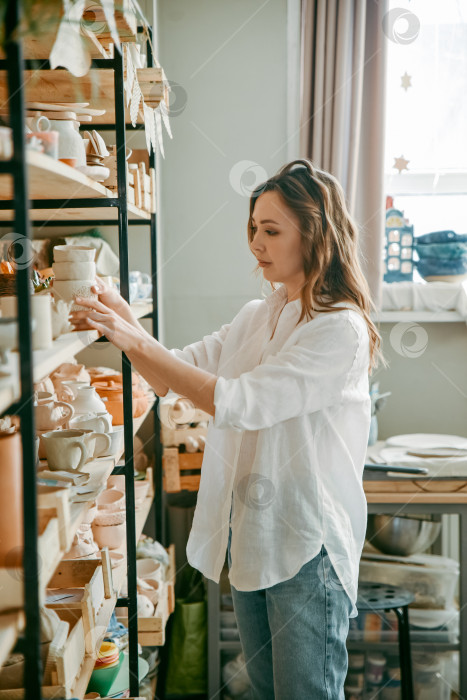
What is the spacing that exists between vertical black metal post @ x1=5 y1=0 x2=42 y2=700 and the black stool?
1.50 metres

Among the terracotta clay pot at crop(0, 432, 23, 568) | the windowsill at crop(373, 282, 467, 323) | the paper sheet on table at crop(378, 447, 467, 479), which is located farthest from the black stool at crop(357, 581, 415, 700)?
the terracotta clay pot at crop(0, 432, 23, 568)

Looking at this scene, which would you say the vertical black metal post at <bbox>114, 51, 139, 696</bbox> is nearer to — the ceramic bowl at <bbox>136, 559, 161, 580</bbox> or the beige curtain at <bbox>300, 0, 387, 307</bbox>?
the ceramic bowl at <bbox>136, 559, 161, 580</bbox>

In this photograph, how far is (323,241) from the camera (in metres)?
1.49

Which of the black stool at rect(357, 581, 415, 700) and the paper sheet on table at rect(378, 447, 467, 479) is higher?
the paper sheet on table at rect(378, 447, 467, 479)

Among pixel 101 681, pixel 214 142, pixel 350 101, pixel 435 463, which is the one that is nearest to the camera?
pixel 101 681

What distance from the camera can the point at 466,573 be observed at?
90.2 inches

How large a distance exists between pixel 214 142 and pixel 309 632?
6.32ft

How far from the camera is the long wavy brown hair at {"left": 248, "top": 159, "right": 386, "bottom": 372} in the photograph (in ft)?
4.90

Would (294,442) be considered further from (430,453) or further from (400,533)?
(400,533)

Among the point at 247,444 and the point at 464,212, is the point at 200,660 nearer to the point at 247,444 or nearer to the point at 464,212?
the point at 247,444

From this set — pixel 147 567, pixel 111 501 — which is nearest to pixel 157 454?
pixel 147 567

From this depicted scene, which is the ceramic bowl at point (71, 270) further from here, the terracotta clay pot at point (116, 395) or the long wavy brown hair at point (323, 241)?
the terracotta clay pot at point (116, 395)

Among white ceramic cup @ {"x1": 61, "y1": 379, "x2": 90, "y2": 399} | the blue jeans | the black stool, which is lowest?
the black stool

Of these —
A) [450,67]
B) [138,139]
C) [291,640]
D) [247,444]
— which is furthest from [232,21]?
[291,640]
